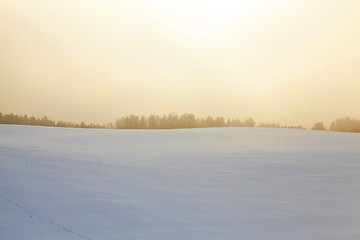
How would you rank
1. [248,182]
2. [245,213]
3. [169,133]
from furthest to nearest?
[169,133] → [248,182] → [245,213]

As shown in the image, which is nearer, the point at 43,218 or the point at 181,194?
the point at 43,218

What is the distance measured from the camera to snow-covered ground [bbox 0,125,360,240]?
5.91 metres

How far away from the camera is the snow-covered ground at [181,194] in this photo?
5.91m

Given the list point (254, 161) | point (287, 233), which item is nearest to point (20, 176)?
point (287, 233)

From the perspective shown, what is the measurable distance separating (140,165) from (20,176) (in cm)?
318

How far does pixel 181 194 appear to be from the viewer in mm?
7805

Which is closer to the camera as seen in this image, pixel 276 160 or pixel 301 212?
pixel 301 212

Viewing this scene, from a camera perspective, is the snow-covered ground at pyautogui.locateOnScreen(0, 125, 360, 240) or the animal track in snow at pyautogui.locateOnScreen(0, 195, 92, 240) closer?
the animal track in snow at pyautogui.locateOnScreen(0, 195, 92, 240)

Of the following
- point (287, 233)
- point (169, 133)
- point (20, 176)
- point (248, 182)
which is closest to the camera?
point (287, 233)

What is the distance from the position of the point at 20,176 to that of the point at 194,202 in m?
3.68

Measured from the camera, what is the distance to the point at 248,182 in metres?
9.04

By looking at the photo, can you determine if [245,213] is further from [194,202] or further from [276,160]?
[276,160]

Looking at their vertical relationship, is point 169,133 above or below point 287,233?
above

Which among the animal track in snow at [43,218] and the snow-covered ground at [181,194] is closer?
the animal track in snow at [43,218]
